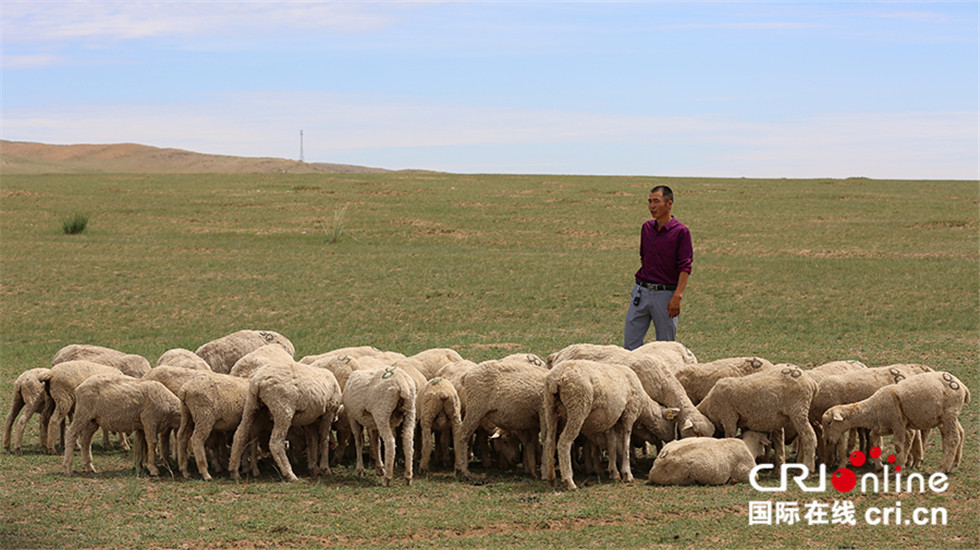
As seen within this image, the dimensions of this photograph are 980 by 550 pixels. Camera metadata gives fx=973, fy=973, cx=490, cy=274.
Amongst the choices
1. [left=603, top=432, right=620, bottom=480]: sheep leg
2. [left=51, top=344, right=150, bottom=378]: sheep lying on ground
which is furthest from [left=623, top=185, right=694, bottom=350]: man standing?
[left=51, top=344, right=150, bottom=378]: sheep lying on ground

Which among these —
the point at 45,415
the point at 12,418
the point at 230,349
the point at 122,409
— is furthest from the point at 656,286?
the point at 12,418

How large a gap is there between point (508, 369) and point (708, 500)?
2.42 m

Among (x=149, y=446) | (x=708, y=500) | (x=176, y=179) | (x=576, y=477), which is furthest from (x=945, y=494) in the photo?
(x=176, y=179)

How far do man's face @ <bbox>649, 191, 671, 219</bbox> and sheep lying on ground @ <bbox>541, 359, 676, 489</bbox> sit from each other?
10.3 ft

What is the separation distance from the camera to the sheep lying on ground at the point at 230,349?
505 inches

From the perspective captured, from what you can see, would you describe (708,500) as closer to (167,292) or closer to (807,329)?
(807,329)

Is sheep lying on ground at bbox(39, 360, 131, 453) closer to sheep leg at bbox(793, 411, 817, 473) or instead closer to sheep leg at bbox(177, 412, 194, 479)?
sheep leg at bbox(177, 412, 194, 479)

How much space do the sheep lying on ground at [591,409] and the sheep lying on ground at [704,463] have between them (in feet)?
1.48

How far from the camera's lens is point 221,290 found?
26.2 m

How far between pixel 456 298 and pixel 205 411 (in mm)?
15530

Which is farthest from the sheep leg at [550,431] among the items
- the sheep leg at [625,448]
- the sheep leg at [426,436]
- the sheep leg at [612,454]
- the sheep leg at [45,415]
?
the sheep leg at [45,415]

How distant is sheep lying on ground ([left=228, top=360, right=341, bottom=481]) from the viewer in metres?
9.71

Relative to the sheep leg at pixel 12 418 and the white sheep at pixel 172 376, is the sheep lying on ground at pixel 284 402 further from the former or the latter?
the sheep leg at pixel 12 418

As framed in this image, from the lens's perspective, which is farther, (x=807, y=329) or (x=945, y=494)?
(x=807, y=329)
